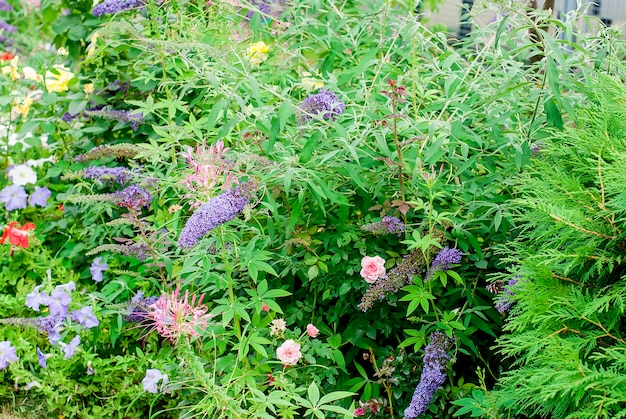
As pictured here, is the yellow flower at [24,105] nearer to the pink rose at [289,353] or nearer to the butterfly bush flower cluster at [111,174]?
the butterfly bush flower cluster at [111,174]

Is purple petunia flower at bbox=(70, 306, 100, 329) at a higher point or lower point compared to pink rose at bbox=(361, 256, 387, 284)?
lower

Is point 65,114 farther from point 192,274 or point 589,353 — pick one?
point 589,353

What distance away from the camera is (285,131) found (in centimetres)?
298

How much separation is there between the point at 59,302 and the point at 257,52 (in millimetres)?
A: 1423

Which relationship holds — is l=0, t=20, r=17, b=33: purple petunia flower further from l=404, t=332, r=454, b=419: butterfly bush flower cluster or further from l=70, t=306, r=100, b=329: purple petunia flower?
l=404, t=332, r=454, b=419: butterfly bush flower cluster

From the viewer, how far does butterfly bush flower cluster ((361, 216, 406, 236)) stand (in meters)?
2.58

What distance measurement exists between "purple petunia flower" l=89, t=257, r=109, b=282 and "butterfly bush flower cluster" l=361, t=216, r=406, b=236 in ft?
4.38

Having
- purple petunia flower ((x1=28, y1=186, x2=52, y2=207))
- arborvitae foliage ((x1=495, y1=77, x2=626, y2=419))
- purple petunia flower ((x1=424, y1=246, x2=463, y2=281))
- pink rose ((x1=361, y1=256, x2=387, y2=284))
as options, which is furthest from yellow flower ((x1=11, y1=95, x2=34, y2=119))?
arborvitae foliage ((x1=495, y1=77, x2=626, y2=419))

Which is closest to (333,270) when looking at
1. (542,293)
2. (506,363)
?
(506,363)

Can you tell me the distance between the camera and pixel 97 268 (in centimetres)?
339

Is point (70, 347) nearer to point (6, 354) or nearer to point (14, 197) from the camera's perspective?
point (6, 354)

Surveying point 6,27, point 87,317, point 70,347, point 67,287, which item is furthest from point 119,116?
point 6,27

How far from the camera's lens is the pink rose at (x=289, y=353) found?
2.49 m

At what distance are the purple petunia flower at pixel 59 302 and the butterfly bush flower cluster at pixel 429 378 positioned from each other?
145 centimetres
